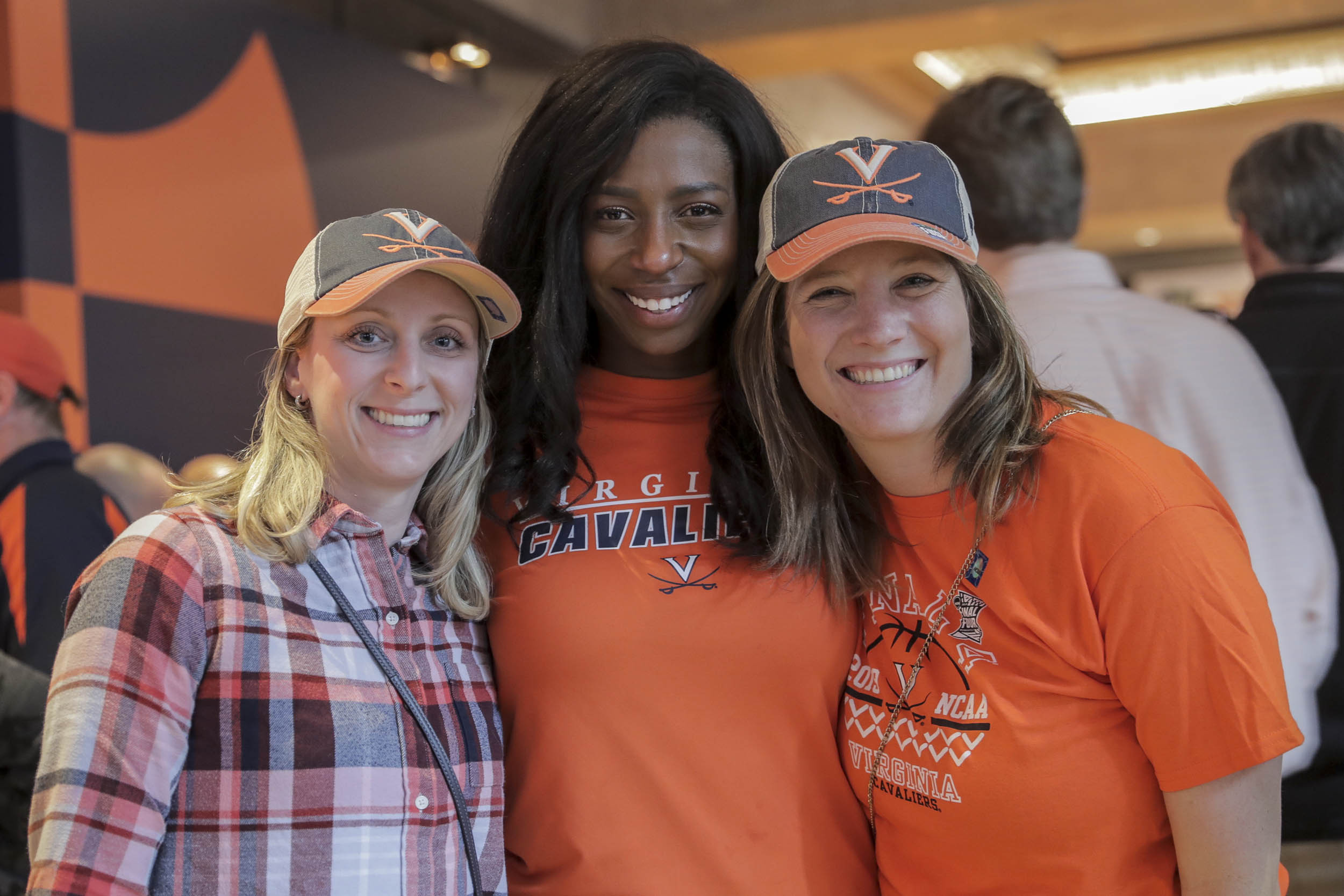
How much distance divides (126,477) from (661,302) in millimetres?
1882

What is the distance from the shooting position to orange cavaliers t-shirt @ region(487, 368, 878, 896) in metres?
1.72

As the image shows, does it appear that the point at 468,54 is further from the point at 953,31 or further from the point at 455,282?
the point at 455,282

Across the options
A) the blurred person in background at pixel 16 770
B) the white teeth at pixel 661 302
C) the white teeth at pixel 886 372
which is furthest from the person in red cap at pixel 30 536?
the white teeth at pixel 886 372

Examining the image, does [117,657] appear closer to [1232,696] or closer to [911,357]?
[911,357]

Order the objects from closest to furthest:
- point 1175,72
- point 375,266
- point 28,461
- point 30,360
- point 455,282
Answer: point 375,266 < point 455,282 < point 28,461 < point 30,360 < point 1175,72

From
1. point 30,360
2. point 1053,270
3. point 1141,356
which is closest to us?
point 1141,356

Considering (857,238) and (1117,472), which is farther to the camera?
(857,238)

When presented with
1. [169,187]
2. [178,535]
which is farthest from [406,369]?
[169,187]

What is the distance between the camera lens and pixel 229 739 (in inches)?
55.9

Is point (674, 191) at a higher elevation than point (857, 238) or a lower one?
higher

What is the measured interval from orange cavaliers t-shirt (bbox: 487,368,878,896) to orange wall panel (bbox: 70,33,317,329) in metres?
2.05

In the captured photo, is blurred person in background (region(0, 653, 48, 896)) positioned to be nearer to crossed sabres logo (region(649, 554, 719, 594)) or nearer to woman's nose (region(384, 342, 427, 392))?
woman's nose (region(384, 342, 427, 392))

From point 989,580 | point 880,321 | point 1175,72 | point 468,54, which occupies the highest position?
point 1175,72

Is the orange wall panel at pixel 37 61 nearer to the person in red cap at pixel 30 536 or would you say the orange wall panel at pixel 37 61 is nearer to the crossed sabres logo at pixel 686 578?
the person in red cap at pixel 30 536
